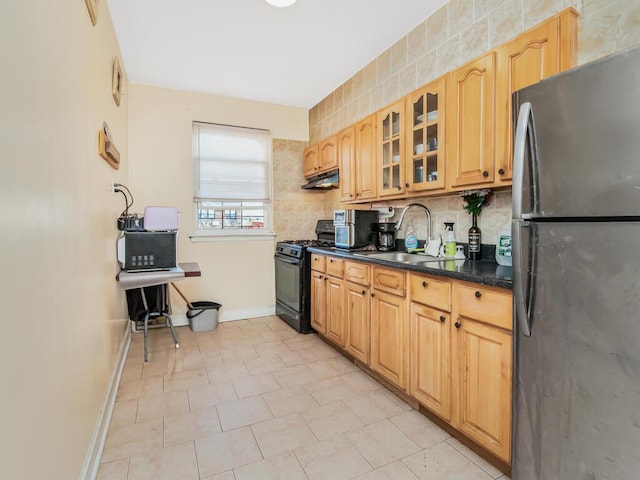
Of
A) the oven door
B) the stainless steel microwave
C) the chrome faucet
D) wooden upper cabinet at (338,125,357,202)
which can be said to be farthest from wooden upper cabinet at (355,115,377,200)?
the oven door

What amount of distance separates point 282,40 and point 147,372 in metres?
2.95

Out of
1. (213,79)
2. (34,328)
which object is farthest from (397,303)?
(213,79)

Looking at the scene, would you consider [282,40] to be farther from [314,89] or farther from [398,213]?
[398,213]

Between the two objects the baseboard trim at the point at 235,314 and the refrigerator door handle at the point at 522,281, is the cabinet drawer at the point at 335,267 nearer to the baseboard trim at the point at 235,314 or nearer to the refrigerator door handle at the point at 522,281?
the baseboard trim at the point at 235,314

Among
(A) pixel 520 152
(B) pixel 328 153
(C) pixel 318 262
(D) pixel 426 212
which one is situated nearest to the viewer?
(A) pixel 520 152

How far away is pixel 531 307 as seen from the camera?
130 centimetres

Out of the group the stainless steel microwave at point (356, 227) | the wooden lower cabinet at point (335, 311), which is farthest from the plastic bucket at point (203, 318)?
the stainless steel microwave at point (356, 227)

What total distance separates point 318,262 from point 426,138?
1538 mm

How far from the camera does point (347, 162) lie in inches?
134

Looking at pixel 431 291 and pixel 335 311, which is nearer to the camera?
pixel 431 291

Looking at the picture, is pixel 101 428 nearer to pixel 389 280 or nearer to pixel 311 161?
pixel 389 280

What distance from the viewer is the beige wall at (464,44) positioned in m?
1.62

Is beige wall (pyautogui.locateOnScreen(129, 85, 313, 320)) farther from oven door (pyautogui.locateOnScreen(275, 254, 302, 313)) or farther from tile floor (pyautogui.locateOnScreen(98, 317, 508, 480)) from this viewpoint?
tile floor (pyautogui.locateOnScreen(98, 317, 508, 480))

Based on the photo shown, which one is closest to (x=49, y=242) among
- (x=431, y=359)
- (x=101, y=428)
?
(x=101, y=428)
